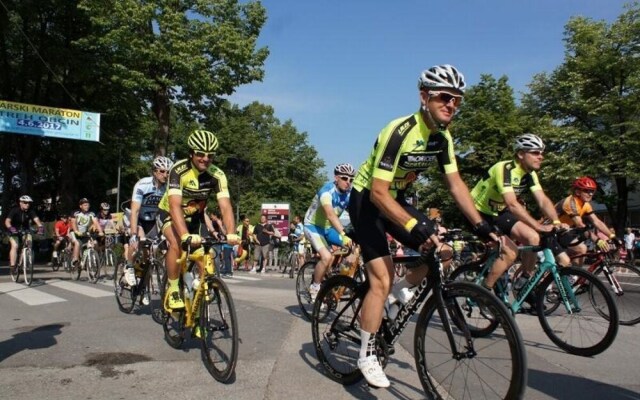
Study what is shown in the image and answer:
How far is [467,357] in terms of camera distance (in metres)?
3.51

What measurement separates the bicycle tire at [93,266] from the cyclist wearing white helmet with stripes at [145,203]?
219 inches

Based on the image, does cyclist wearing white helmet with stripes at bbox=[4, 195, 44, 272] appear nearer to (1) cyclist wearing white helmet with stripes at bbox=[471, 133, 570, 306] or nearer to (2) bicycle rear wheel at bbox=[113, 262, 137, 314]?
(2) bicycle rear wheel at bbox=[113, 262, 137, 314]

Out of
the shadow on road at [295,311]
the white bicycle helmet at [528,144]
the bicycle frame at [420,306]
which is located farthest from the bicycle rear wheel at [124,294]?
the white bicycle helmet at [528,144]

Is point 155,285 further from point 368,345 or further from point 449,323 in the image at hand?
point 449,323

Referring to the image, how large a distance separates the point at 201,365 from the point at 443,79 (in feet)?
10.3

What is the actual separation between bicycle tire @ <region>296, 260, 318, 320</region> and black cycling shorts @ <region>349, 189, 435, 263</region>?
365 centimetres

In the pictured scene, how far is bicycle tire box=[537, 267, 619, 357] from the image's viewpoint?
5.31m

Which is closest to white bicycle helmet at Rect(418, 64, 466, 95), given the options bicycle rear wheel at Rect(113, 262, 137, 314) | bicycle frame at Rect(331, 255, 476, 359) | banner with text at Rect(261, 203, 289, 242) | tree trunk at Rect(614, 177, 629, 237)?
bicycle frame at Rect(331, 255, 476, 359)

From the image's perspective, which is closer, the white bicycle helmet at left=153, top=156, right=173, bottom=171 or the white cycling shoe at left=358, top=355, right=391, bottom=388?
the white cycling shoe at left=358, top=355, right=391, bottom=388

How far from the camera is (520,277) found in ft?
21.4

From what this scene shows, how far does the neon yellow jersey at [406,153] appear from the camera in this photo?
146 inches

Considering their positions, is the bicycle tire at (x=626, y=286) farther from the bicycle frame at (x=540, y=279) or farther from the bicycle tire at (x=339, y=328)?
the bicycle tire at (x=339, y=328)

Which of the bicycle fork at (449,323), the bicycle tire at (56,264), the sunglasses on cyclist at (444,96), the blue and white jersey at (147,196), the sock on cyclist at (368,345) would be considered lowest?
the bicycle tire at (56,264)

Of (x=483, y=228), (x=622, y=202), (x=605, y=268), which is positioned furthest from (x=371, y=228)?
(x=622, y=202)
